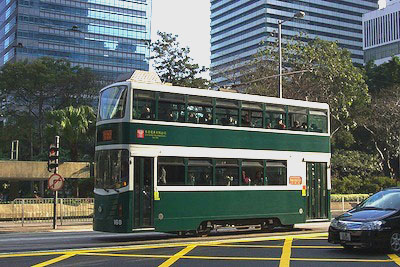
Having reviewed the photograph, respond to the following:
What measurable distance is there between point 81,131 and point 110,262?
24.2 m

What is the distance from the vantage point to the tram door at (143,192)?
13.6 m

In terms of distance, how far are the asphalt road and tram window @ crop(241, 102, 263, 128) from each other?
359 centimetres

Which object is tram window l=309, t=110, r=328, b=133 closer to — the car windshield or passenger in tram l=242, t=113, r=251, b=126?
passenger in tram l=242, t=113, r=251, b=126

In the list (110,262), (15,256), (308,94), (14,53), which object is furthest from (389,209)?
(14,53)

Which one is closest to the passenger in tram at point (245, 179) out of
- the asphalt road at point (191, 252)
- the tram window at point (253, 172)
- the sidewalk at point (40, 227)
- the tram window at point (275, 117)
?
the tram window at point (253, 172)

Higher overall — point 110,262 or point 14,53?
point 14,53

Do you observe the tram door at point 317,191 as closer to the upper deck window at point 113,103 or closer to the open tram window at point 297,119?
the open tram window at point 297,119

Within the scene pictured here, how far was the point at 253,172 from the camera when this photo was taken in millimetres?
15961

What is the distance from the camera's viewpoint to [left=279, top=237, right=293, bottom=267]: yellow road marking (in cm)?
1012

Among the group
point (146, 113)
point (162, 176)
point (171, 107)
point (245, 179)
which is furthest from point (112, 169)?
point (245, 179)

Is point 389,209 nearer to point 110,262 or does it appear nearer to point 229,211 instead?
point 229,211

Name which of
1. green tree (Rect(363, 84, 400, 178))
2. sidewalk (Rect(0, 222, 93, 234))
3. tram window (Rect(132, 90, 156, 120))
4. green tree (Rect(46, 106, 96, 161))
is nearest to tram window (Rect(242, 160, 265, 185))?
tram window (Rect(132, 90, 156, 120))

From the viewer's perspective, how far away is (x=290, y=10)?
13350cm

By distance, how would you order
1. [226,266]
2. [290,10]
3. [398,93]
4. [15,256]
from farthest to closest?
[290,10], [398,93], [15,256], [226,266]
